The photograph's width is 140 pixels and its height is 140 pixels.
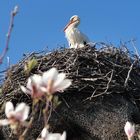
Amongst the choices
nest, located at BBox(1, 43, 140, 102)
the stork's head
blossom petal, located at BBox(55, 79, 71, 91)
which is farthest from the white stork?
blossom petal, located at BBox(55, 79, 71, 91)

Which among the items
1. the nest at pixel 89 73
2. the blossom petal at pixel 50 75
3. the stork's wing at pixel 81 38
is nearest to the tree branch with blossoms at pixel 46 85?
the blossom petal at pixel 50 75

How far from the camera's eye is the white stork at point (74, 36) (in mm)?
7769

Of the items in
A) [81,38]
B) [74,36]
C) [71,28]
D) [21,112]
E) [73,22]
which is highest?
[73,22]

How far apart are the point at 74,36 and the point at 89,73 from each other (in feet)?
8.03

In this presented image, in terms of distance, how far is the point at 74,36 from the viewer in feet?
26.4

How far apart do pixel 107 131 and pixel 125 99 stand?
0.51m

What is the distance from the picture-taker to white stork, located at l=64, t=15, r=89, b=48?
25.5 feet

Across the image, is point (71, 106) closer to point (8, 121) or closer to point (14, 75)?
point (14, 75)

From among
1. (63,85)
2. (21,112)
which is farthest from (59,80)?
(21,112)

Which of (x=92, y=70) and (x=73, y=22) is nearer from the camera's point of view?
(x=92, y=70)

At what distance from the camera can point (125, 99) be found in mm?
5648

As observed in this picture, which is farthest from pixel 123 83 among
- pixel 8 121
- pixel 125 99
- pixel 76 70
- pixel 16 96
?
pixel 8 121

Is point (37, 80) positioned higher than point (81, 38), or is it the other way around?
point (81, 38)

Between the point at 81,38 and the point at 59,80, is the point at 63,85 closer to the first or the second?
the point at 59,80
